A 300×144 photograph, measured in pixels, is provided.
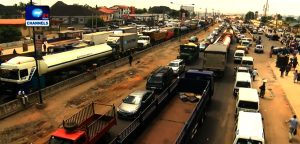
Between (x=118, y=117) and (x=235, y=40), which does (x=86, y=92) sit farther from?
(x=235, y=40)

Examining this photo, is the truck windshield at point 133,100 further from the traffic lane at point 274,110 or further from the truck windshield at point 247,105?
the traffic lane at point 274,110

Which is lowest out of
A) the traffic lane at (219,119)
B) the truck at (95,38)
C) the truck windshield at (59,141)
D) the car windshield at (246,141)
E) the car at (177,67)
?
the traffic lane at (219,119)

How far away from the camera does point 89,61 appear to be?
1297 inches

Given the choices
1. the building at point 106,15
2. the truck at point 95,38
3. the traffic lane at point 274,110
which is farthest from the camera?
the building at point 106,15

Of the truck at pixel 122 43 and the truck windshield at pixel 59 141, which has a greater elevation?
the truck at pixel 122 43

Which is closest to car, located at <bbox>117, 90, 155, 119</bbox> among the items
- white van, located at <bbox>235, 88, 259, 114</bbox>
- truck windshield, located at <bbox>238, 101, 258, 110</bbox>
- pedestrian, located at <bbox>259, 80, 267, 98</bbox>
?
white van, located at <bbox>235, 88, 259, 114</bbox>

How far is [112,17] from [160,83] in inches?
4945

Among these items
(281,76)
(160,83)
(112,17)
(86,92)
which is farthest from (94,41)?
(112,17)

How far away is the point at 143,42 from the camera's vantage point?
5269cm

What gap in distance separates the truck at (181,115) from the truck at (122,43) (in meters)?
18.8

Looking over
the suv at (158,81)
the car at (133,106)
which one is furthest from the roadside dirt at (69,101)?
the car at (133,106)

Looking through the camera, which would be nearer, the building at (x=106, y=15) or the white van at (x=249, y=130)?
the white van at (x=249, y=130)

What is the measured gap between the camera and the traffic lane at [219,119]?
17.2m

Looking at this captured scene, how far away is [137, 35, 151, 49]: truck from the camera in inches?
2026
